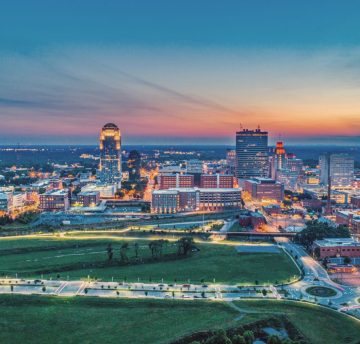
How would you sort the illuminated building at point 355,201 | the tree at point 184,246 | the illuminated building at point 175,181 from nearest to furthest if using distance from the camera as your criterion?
the tree at point 184,246
the illuminated building at point 355,201
the illuminated building at point 175,181

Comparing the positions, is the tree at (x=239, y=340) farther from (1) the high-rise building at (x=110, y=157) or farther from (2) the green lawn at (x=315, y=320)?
(1) the high-rise building at (x=110, y=157)

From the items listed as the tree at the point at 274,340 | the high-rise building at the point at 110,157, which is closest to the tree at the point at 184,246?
the tree at the point at 274,340

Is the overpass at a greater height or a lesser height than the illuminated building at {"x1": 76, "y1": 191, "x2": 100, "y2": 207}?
lesser

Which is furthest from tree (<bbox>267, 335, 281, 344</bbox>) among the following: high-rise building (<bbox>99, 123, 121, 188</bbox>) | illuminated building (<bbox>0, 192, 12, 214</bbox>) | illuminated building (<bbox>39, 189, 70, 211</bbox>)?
high-rise building (<bbox>99, 123, 121, 188</bbox>)

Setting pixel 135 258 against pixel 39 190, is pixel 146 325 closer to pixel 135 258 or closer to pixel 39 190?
pixel 135 258

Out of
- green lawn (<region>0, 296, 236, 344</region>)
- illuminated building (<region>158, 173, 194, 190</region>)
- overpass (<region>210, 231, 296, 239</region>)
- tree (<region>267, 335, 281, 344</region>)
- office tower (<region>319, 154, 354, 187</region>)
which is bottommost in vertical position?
green lawn (<region>0, 296, 236, 344</region>)

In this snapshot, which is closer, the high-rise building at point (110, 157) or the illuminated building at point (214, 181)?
the illuminated building at point (214, 181)

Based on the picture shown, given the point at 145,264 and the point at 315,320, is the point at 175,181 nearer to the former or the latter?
the point at 145,264

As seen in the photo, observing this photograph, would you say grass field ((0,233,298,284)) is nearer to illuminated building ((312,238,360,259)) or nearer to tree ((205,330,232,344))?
illuminated building ((312,238,360,259))
